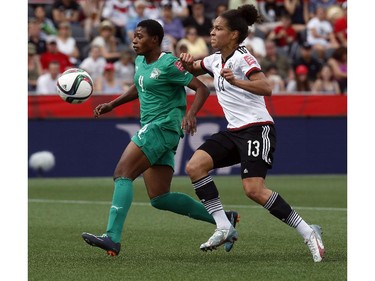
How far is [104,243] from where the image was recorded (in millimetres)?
7840

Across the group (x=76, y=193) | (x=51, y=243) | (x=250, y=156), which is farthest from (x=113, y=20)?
(x=250, y=156)

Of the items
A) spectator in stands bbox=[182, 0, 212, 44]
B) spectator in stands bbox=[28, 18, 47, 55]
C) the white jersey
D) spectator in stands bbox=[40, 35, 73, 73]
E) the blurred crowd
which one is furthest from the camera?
spectator in stands bbox=[182, 0, 212, 44]

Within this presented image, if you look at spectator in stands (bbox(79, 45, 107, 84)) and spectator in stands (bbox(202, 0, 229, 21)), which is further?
spectator in stands (bbox(202, 0, 229, 21))

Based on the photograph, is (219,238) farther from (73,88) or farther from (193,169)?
(73,88)

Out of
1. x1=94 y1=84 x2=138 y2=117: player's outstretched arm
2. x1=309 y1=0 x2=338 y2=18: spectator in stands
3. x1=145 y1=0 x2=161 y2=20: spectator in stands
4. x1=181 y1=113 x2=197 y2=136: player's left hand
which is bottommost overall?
x1=181 y1=113 x2=197 y2=136: player's left hand

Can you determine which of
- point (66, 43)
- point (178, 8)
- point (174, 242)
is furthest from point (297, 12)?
point (174, 242)

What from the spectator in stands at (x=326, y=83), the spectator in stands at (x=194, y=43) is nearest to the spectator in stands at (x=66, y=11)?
the spectator in stands at (x=194, y=43)

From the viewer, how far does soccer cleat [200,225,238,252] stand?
793 cm

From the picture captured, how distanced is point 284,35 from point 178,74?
50.0 ft

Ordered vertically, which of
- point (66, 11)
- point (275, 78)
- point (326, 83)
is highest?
point (66, 11)

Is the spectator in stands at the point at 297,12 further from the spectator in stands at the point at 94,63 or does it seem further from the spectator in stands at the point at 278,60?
the spectator in stands at the point at 94,63

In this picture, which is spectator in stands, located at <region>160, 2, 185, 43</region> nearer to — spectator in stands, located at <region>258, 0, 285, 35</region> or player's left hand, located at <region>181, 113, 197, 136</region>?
spectator in stands, located at <region>258, 0, 285, 35</region>

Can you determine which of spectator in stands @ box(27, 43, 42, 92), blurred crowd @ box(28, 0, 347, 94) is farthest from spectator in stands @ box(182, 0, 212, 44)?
spectator in stands @ box(27, 43, 42, 92)

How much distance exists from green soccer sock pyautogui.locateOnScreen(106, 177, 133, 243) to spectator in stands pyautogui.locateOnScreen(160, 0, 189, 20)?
15.2m
